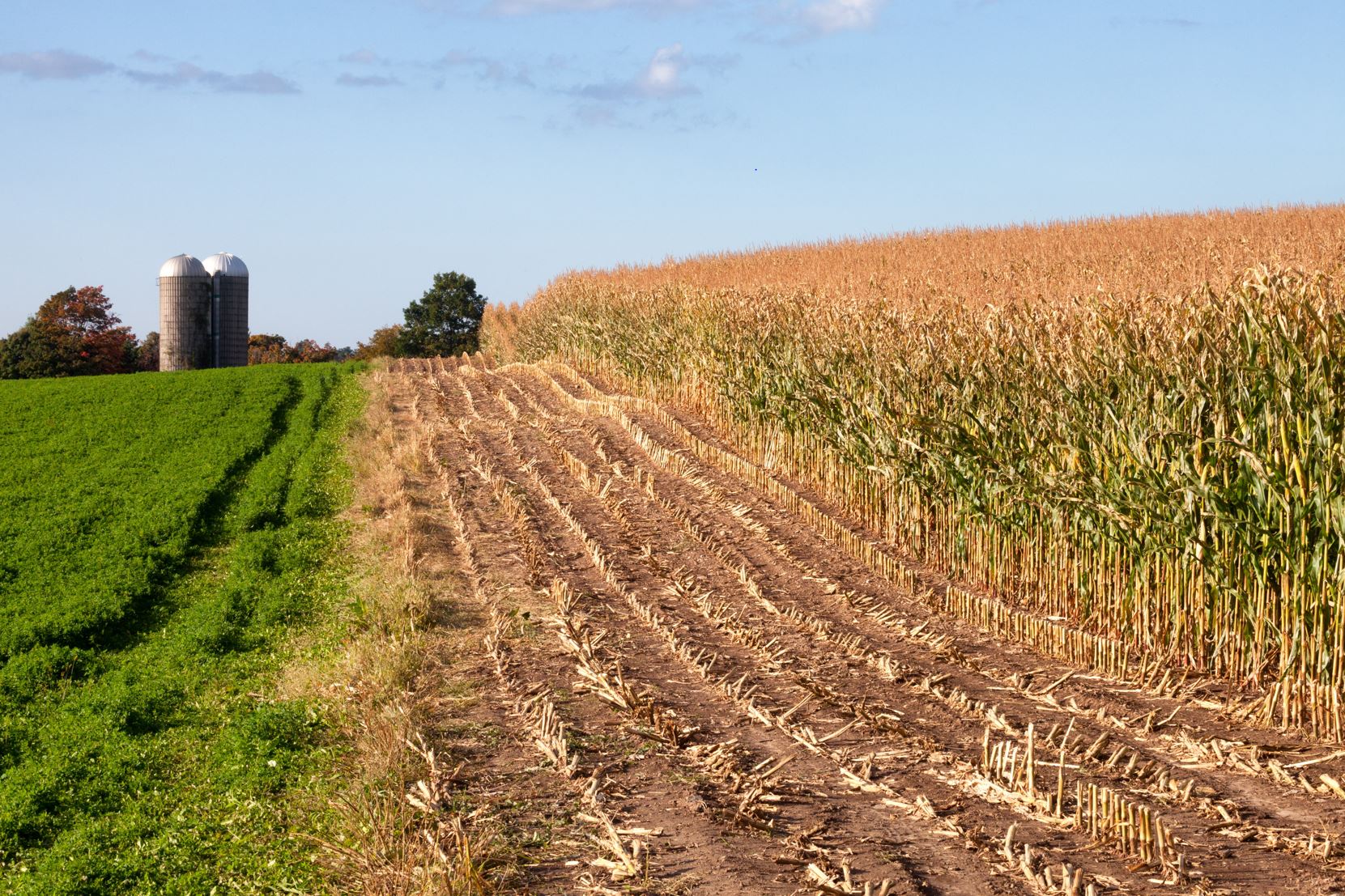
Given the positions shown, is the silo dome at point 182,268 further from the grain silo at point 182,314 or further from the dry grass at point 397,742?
the dry grass at point 397,742

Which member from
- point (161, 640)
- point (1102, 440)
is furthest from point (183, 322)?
point (1102, 440)

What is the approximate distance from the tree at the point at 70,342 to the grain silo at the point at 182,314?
18.8ft

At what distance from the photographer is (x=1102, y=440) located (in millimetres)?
10555

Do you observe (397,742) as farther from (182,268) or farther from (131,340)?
(131,340)

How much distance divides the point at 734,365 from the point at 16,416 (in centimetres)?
1773

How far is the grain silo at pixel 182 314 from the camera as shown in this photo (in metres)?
43.8

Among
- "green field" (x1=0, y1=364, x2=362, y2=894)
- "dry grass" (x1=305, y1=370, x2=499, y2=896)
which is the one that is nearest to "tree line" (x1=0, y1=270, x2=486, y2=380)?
"green field" (x1=0, y1=364, x2=362, y2=894)

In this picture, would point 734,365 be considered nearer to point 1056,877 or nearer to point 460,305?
point 1056,877

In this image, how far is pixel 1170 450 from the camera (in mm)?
9930

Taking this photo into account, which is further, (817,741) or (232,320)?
(232,320)

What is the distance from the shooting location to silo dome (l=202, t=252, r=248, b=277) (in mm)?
44844

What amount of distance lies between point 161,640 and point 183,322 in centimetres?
3380

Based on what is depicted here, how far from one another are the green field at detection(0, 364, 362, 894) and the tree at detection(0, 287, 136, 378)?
2369 cm

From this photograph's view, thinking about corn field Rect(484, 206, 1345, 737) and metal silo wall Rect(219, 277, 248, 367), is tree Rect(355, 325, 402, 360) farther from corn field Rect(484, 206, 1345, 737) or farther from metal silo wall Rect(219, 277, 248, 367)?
corn field Rect(484, 206, 1345, 737)
